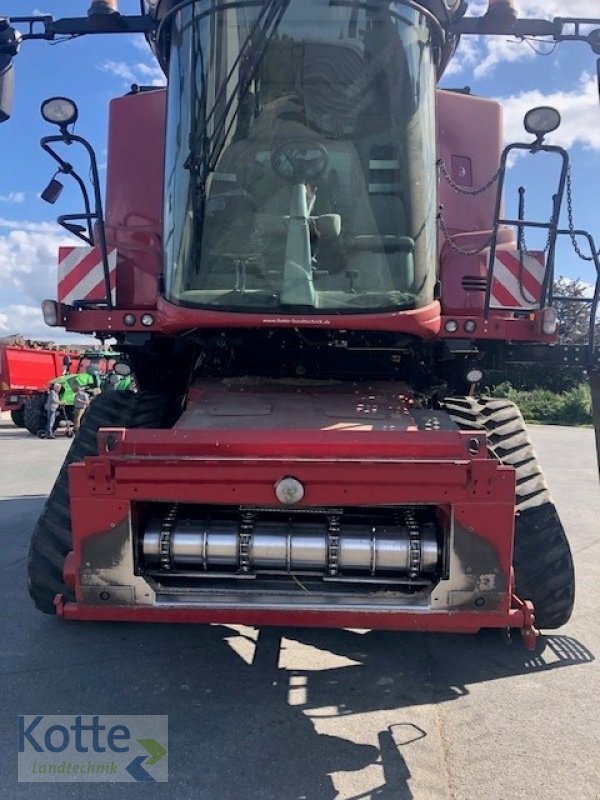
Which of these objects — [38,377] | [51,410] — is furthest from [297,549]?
[38,377]

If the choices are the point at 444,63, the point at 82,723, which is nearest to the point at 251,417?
the point at 82,723

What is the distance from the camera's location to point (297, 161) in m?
3.68

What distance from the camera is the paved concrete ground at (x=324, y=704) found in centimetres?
267

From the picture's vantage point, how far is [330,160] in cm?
368

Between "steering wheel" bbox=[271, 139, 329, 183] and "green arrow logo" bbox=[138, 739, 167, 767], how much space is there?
272 centimetres

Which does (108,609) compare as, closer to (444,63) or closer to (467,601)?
(467,601)

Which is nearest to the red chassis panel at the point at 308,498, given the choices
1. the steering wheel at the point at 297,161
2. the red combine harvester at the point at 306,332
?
the red combine harvester at the point at 306,332

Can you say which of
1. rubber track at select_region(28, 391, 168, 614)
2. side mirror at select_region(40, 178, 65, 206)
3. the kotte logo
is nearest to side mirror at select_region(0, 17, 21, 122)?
side mirror at select_region(40, 178, 65, 206)

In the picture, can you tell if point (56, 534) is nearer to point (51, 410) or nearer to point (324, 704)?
point (324, 704)

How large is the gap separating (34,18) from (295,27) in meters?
1.87

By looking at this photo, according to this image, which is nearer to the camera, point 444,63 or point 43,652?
point 43,652

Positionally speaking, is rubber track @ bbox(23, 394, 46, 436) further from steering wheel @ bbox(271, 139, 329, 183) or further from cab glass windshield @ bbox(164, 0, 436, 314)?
steering wheel @ bbox(271, 139, 329, 183)

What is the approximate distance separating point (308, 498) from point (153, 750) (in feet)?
3.95

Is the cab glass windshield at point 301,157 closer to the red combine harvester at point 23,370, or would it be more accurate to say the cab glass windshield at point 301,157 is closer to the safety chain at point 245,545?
the safety chain at point 245,545
